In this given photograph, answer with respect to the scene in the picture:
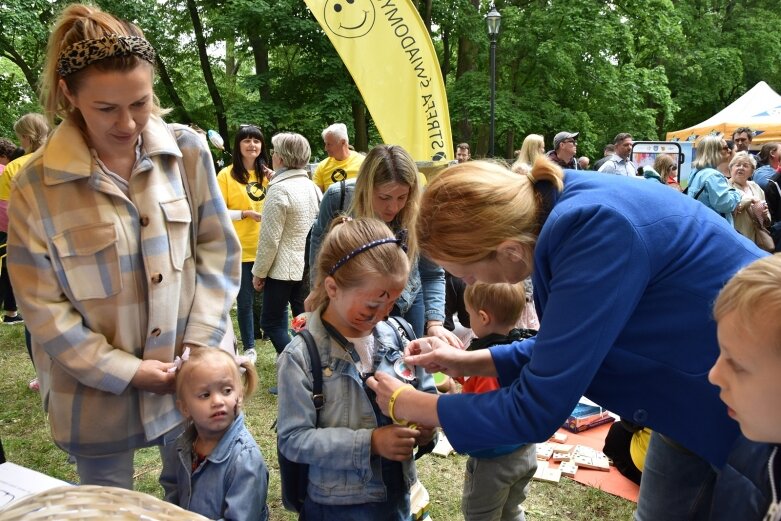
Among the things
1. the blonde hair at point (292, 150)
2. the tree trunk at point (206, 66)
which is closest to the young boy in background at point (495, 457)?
the blonde hair at point (292, 150)

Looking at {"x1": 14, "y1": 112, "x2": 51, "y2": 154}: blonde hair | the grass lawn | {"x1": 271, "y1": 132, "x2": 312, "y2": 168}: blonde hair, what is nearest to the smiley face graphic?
{"x1": 271, "y1": 132, "x2": 312, "y2": 168}: blonde hair

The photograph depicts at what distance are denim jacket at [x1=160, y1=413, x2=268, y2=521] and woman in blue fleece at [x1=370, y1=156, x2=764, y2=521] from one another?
22.2 inches

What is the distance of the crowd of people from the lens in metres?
1.34

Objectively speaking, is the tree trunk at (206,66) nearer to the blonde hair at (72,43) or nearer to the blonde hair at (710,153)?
the blonde hair at (710,153)

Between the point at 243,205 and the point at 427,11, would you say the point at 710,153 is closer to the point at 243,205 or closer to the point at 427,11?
the point at 243,205

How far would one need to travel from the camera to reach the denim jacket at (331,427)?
1.75 metres

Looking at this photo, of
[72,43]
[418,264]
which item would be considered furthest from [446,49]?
[72,43]

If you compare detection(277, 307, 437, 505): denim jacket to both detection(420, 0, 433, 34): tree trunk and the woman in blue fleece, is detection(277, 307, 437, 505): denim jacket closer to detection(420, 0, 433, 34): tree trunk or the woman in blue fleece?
the woman in blue fleece

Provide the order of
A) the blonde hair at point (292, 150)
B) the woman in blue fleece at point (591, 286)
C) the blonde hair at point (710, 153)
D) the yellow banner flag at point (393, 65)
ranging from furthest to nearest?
the blonde hair at point (710, 153) → the yellow banner flag at point (393, 65) → the blonde hair at point (292, 150) → the woman in blue fleece at point (591, 286)

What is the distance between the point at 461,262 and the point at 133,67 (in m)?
1.00

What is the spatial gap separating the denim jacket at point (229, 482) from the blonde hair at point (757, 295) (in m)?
1.37

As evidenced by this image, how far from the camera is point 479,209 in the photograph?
1458 mm

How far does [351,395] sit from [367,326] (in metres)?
0.22

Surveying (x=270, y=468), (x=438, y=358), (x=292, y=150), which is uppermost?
(x=292, y=150)
